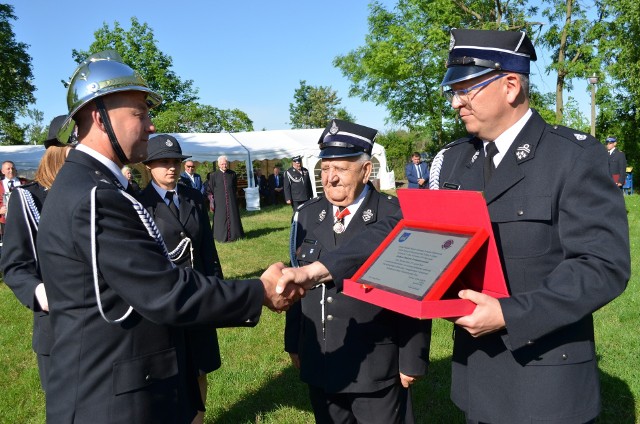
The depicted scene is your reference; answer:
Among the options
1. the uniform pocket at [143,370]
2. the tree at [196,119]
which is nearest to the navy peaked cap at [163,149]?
the uniform pocket at [143,370]

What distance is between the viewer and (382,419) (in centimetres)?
313

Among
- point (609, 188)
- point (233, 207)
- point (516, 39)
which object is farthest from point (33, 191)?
Answer: point (233, 207)

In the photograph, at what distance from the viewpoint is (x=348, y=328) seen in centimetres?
314

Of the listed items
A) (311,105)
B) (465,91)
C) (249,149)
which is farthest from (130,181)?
(311,105)

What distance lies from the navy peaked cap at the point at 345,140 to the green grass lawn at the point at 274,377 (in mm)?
2349

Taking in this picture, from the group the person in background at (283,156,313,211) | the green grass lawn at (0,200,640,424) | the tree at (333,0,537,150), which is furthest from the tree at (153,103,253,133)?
the green grass lawn at (0,200,640,424)

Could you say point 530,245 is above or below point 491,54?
below

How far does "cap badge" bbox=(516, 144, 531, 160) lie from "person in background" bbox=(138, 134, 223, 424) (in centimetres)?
260

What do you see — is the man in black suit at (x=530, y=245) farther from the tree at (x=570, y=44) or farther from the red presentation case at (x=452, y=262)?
the tree at (x=570, y=44)

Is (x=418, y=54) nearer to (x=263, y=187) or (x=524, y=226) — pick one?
(x=263, y=187)

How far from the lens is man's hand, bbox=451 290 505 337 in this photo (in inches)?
77.6

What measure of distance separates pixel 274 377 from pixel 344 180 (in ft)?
9.27

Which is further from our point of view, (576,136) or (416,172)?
(416,172)

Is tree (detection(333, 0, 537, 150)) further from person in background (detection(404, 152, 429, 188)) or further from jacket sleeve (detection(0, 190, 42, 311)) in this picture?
jacket sleeve (detection(0, 190, 42, 311))
